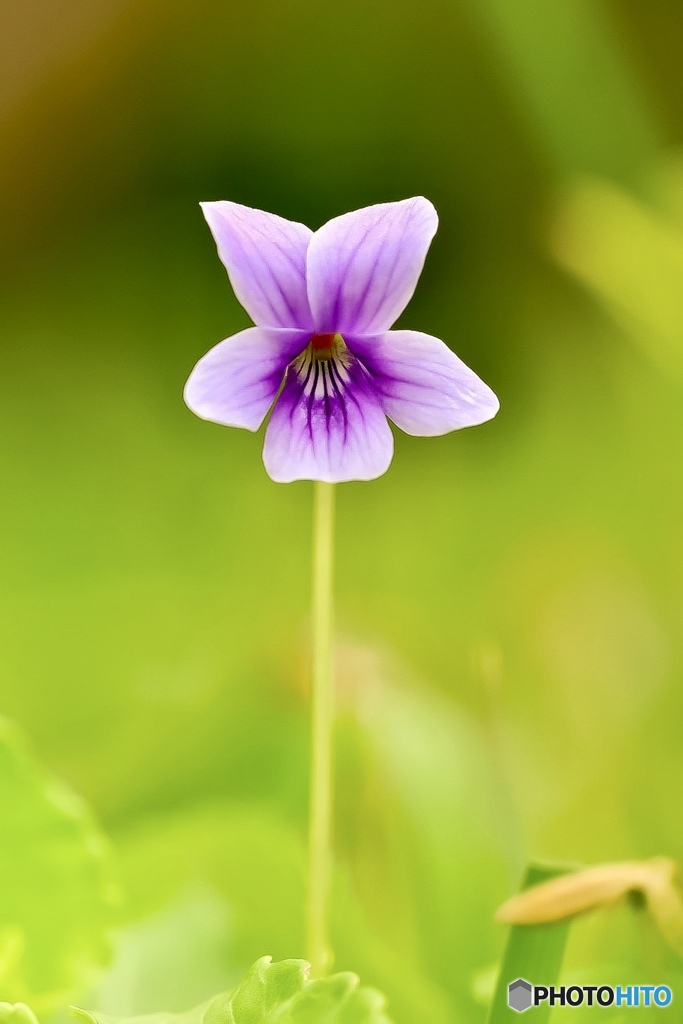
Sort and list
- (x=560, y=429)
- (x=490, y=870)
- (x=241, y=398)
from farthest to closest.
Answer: (x=560, y=429) < (x=490, y=870) < (x=241, y=398)

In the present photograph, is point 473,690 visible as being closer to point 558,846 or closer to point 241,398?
point 558,846

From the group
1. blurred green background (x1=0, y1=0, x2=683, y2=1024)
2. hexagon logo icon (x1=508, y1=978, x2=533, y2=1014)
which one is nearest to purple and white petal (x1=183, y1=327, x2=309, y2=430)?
blurred green background (x1=0, y1=0, x2=683, y2=1024)

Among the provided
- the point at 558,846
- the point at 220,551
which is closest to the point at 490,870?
the point at 558,846

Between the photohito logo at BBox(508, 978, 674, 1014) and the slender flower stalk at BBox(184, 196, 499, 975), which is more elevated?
the slender flower stalk at BBox(184, 196, 499, 975)

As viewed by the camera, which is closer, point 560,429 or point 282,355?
point 282,355

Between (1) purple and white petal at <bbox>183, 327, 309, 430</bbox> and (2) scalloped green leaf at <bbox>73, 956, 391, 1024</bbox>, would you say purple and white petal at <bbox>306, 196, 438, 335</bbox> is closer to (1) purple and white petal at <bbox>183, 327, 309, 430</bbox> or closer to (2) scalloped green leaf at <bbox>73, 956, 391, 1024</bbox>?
(1) purple and white petal at <bbox>183, 327, 309, 430</bbox>

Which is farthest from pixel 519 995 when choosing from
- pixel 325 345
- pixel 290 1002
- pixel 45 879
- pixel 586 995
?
pixel 325 345

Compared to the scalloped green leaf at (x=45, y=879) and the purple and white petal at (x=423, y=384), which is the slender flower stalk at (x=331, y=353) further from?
the scalloped green leaf at (x=45, y=879)

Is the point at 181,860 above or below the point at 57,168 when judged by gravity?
below
